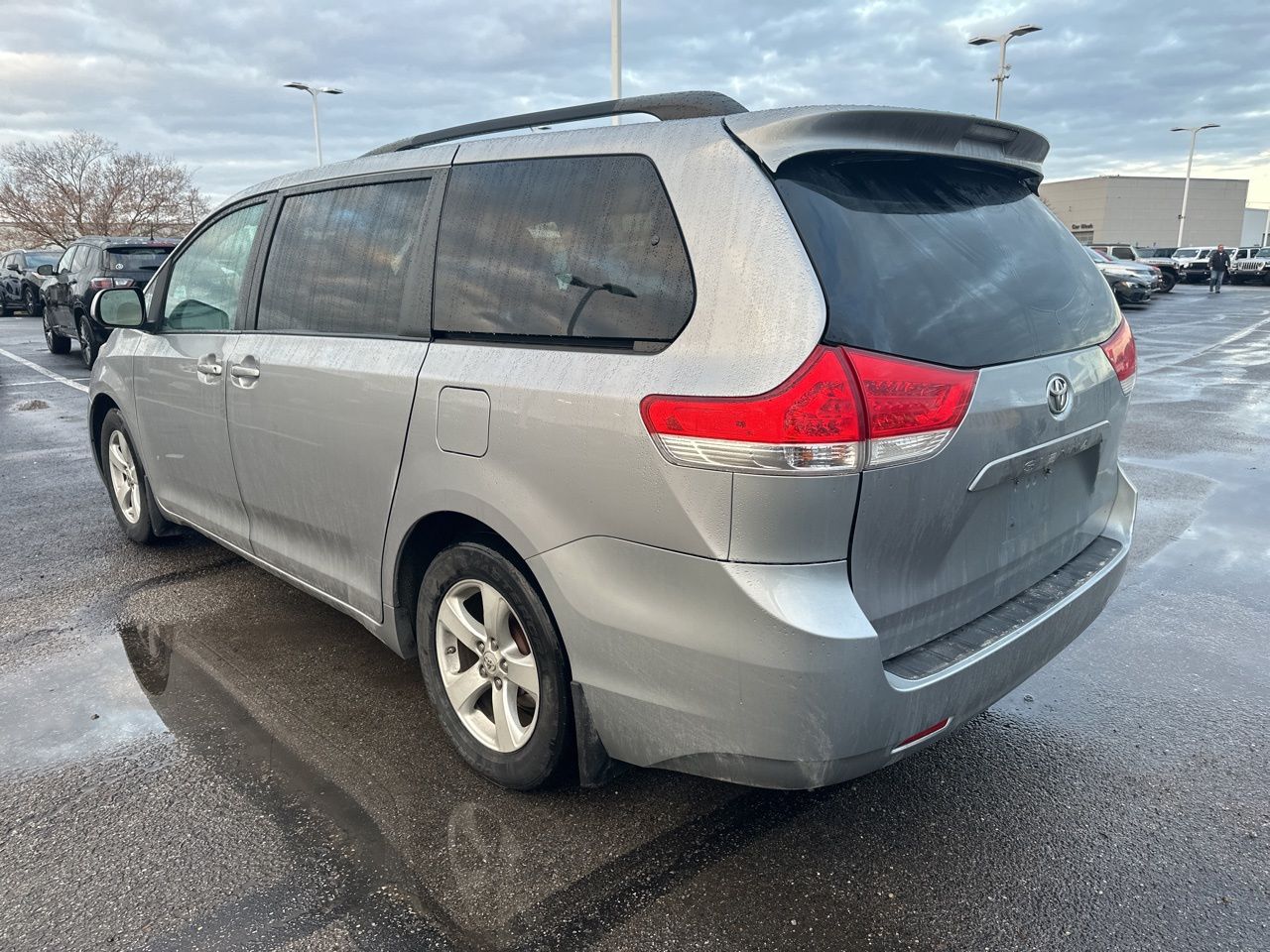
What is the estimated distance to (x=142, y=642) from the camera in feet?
12.5

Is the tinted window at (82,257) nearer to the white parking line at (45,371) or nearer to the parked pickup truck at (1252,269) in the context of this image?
the white parking line at (45,371)

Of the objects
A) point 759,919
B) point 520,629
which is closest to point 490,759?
point 520,629

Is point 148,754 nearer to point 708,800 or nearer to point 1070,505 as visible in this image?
point 708,800

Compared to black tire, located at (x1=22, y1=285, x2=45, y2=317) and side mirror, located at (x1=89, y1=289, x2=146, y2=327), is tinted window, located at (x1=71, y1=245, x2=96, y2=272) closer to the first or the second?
side mirror, located at (x1=89, y1=289, x2=146, y2=327)

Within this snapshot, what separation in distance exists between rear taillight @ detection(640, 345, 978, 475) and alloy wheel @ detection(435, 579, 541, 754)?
2.76 feet

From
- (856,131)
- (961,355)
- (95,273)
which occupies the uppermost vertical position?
(856,131)

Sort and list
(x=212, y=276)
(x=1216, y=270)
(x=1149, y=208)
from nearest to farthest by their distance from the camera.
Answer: (x=212, y=276), (x=1216, y=270), (x=1149, y=208)

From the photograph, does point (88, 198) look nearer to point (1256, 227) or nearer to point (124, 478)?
point (124, 478)

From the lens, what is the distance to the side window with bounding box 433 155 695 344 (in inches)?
86.2

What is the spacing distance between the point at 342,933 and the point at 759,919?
100 cm

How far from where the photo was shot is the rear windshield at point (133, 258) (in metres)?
12.9

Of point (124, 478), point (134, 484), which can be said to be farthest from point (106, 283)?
point (134, 484)

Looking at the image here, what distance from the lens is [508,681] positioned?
2631mm

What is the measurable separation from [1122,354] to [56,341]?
16809 millimetres
